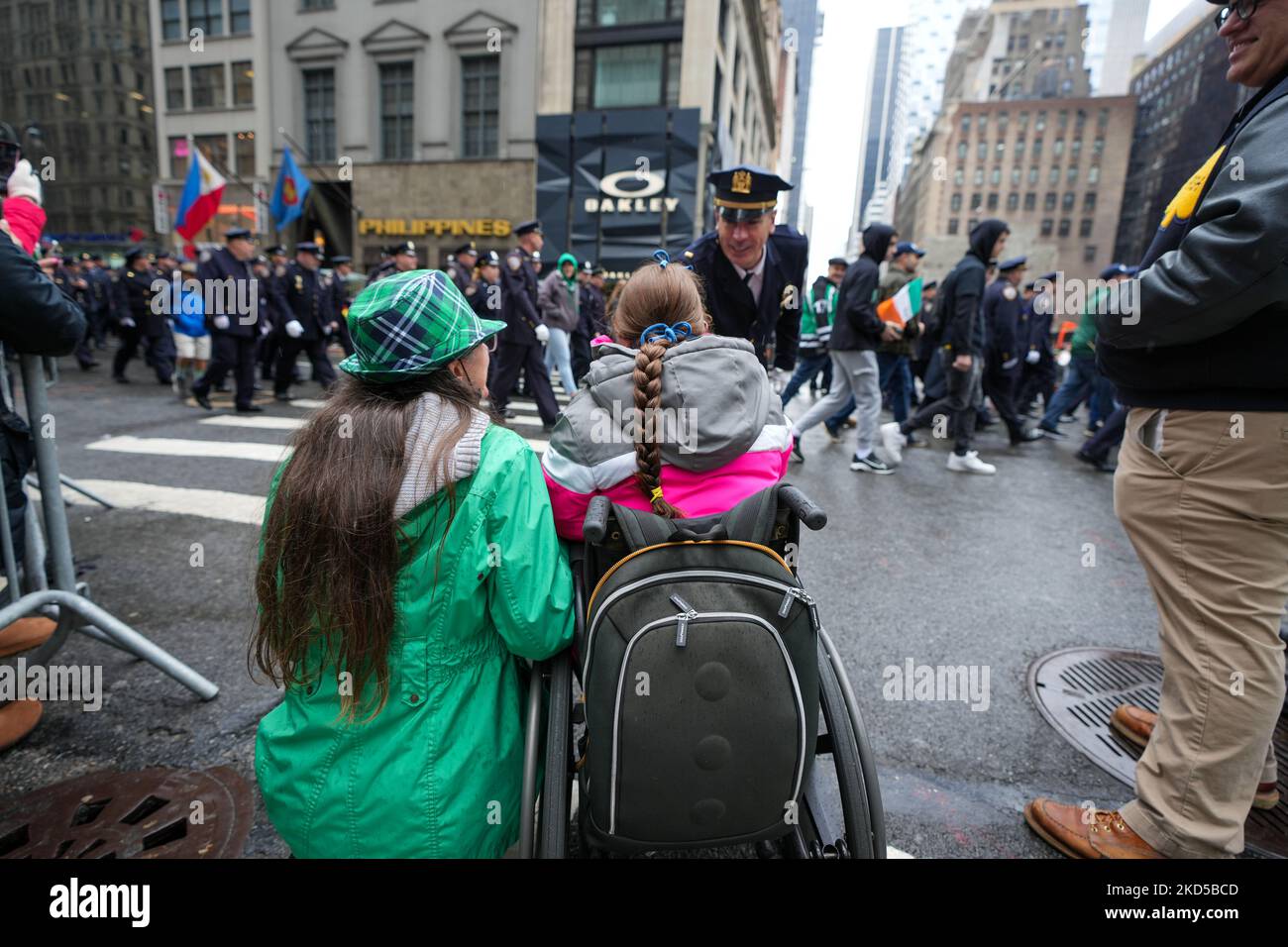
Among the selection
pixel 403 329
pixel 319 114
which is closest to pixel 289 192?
pixel 319 114

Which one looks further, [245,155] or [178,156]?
[178,156]

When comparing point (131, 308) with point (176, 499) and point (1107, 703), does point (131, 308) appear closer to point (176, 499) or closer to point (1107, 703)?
point (176, 499)

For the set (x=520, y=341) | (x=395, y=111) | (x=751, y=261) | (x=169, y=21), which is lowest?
(x=520, y=341)

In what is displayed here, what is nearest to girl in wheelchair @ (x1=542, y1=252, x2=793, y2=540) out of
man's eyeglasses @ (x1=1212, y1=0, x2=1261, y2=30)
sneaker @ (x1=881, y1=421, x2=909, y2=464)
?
man's eyeglasses @ (x1=1212, y1=0, x2=1261, y2=30)

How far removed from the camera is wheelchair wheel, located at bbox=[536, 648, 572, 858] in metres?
1.46

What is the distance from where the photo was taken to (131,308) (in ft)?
39.2

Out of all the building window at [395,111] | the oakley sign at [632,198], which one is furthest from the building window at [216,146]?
the oakley sign at [632,198]

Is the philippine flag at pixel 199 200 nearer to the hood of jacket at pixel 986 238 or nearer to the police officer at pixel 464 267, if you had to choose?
the police officer at pixel 464 267

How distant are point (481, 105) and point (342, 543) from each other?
28.6m

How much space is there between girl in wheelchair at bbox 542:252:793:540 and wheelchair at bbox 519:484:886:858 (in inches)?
4.6

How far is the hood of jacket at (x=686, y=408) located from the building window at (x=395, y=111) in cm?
2893

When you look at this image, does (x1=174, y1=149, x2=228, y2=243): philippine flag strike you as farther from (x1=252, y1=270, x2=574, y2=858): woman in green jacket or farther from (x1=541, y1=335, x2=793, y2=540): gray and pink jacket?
(x1=541, y1=335, x2=793, y2=540): gray and pink jacket
